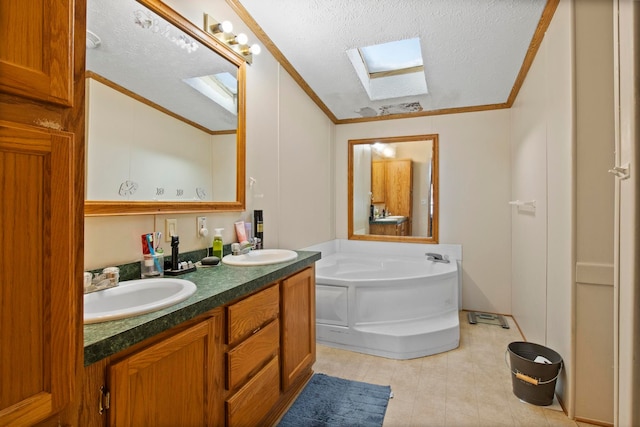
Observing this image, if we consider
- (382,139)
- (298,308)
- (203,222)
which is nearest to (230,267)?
(203,222)

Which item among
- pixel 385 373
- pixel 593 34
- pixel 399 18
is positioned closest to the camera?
pixel 593 34

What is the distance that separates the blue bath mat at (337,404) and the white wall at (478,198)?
208 cm

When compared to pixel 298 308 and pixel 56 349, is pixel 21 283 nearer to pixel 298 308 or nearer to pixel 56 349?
pixel 56 349

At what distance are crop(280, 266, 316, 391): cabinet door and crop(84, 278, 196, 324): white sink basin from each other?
0.59 metres

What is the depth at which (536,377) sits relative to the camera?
180cm

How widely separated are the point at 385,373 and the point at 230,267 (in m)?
1.42

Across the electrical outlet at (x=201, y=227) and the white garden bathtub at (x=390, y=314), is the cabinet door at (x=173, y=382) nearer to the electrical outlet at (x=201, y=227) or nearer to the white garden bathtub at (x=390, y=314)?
the electrical outlet at (x=201, y=227)

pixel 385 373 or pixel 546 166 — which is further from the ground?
pixel 546 166

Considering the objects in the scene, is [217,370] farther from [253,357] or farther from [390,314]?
[390,314]

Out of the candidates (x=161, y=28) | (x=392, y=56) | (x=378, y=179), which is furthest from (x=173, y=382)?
(x=378, y=179)

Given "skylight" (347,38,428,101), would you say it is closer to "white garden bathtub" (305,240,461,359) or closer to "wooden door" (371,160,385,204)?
"white garden bathtub" (305,240,461,359)

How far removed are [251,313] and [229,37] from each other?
1.75 metres

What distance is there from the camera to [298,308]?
1.84 metres

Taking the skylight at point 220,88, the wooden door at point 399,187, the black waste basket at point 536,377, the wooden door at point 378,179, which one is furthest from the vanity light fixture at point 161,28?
the wooden door at point 399,187
